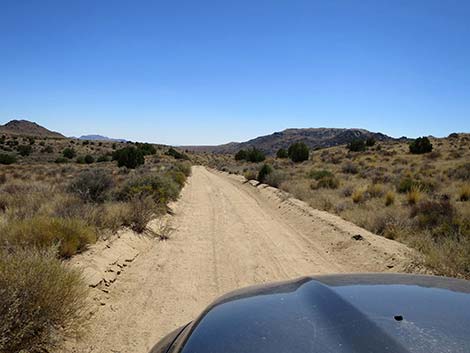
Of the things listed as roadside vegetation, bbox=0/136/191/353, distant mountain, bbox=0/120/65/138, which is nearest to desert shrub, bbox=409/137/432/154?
roadside vegetation, bbox=0/136/191/353

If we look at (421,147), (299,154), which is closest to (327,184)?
(421,147)

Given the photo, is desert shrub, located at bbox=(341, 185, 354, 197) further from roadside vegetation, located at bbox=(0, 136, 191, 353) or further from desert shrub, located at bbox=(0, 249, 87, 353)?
desert shrub, located at bbox=(0, 249, 87, 353)

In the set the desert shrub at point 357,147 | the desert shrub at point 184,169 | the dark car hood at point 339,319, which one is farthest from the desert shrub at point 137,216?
the desert shrub at point 357,147

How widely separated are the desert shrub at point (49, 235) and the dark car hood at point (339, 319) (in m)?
5.78

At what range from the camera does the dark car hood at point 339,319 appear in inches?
82.2

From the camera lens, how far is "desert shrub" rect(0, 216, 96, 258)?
25.0 feet

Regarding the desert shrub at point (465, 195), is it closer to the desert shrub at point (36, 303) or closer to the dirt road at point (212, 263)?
the dirt road at point (212, 263)

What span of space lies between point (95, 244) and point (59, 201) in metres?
5.27

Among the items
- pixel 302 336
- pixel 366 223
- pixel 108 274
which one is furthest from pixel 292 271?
pixel 302 336

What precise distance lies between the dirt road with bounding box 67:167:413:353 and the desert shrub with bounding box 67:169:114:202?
329 cm

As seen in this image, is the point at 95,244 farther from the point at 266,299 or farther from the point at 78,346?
the point at 266,299

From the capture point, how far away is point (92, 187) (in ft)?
52.7

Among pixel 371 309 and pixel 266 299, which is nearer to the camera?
pixel 371 309

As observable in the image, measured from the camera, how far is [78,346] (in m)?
5.11
